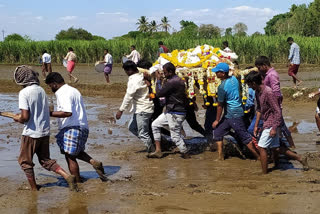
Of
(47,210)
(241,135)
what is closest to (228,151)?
(241,135)

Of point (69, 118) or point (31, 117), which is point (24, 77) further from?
point (69, 118)

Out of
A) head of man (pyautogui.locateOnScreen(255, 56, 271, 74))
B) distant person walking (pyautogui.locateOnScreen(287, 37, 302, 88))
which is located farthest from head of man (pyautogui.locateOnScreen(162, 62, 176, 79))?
distant person walking (pyautogui.locateOnScreen(287, 37, 302, 88))

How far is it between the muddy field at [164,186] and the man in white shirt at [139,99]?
0.53 m

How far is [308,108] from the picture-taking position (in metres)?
13.7

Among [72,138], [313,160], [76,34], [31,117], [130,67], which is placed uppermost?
[76,34]

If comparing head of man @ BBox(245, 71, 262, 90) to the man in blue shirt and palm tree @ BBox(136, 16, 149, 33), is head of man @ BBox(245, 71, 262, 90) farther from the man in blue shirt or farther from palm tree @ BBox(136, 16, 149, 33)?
palm tree @ BBox(136, 16, 149, 33)

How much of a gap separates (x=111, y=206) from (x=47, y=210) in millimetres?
727

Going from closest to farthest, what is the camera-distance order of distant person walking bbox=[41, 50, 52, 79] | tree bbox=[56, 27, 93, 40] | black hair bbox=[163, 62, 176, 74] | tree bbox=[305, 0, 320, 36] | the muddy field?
the muddy field < black hair bbox=[163, 62, 176, 74] < distant person walking bbox=[41, 50, 52, 79] < tree bbox=[305, 0, 320, 36] < tree bbox=[56, 27, 93, 40]

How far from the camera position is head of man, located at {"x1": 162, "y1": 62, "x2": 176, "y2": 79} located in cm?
802

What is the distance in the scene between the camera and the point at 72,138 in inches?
259

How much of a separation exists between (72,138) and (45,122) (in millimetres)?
427

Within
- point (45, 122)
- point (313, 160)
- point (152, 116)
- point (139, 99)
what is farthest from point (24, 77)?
point (313, 160)

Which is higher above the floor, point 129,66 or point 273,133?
point 129,66

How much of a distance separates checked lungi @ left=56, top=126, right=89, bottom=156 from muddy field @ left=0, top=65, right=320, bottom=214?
1.71 feet
